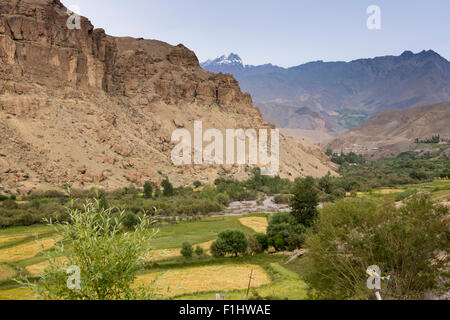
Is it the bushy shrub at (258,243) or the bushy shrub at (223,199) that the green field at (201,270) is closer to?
the bushy shrub at (258,243)

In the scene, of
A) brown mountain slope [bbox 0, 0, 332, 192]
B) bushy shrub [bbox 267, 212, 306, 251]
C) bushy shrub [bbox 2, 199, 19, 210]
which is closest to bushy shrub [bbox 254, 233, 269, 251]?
bushy shrub [bbox 267, 212, 306, 251]

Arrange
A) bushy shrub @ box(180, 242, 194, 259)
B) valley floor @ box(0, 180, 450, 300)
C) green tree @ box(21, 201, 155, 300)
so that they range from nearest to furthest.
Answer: green tree @ box(21, 201, 155, 300) → valley floor @ box(0, 180, 450, 300) → bushy shrub @ box(180, 242, 194, 259)

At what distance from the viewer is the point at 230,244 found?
33.4m

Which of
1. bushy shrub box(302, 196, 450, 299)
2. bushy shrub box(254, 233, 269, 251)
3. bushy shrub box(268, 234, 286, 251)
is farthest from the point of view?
bushy shrub box(254, 233, 269, 251)

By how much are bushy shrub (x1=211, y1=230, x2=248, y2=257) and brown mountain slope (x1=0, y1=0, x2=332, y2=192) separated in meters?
42.1

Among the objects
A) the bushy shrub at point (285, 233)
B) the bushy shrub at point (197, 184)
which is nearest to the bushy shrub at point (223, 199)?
the bushy shrub at point (197, 184)

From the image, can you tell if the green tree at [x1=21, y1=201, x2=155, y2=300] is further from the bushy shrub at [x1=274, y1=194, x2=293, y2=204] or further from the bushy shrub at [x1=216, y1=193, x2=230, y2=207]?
the bushy shrub at [x1=274, y1=194, x2=293, y2=204]

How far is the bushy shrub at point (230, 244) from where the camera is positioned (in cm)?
3294

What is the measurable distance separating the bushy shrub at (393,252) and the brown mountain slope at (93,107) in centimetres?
6003

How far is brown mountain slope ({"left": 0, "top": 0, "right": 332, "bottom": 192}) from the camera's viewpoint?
68.5 metres

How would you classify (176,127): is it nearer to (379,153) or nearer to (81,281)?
(81,281)

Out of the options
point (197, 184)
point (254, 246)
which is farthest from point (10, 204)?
point (197, 184)
